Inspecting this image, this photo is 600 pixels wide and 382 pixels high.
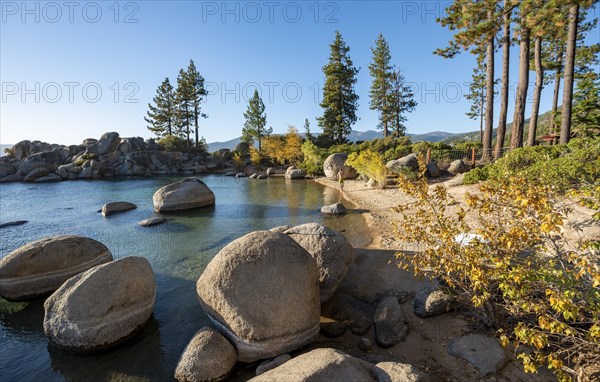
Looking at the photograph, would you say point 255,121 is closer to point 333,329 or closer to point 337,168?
point 337,168

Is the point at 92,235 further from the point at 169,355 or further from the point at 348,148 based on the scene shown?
the point at 348,148

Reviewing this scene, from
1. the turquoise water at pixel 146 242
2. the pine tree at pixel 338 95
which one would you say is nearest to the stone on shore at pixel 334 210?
the turquoise water at pixel 146 242

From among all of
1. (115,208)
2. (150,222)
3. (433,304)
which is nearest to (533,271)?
(433,304)

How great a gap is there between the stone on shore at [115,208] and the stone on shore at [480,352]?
20304 millimetres

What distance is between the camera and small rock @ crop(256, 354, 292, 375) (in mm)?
5297

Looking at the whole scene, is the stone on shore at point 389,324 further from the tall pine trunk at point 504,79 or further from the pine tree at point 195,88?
the pine tree at point 195,88

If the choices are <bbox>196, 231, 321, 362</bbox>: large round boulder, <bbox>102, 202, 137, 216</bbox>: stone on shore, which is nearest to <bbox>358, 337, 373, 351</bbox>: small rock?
<bbox>196, 231, 321, 362</bbox>: large round boulder

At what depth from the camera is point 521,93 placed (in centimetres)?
2020

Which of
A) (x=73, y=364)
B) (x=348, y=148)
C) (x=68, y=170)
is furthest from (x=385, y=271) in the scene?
(x=68, y=170)

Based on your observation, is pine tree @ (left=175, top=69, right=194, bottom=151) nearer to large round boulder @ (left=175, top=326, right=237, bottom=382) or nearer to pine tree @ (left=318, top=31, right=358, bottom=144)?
pine tree @ (left=318, top=31, right=358, bottom=144)

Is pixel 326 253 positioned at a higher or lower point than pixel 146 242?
higher

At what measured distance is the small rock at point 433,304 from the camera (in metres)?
6.36

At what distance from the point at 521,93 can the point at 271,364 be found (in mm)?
24248

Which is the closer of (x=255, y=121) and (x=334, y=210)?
(x=334, y=210)
